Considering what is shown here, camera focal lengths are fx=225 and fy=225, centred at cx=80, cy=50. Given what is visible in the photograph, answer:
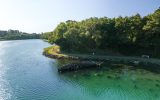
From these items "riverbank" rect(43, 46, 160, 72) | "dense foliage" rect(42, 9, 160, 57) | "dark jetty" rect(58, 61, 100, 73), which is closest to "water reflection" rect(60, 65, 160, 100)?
"dark jetty" rect(58, 61, 100, 73)

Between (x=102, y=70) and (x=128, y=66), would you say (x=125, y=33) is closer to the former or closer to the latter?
(x=128, y=66)

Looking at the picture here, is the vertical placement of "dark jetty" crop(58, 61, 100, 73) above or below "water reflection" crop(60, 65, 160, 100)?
above

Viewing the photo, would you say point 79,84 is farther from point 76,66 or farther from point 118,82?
point 76,66

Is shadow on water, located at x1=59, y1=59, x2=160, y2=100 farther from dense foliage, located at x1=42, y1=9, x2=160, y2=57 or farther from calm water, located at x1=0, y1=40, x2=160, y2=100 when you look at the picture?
dense foliage, located at x1=42, y1=9, x2=160, y2=57

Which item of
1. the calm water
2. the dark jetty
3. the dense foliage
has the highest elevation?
the dense foliage

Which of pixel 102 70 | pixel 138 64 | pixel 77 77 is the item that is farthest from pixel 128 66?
pixel 77 77

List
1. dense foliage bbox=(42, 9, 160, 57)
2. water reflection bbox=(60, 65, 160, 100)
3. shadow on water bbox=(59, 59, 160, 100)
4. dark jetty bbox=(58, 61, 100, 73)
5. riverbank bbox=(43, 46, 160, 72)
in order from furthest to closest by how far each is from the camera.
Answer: dense foliage bbox=(42, 9, 160, 57) < riverbank bbox=(43, 46, 160, 72) < dark jetty bbox=(58, 61, 100, 73) < shadow on water bbox=(59, 59, 160, 100) < water reflection bbox=(60, 65, 160, 100)
